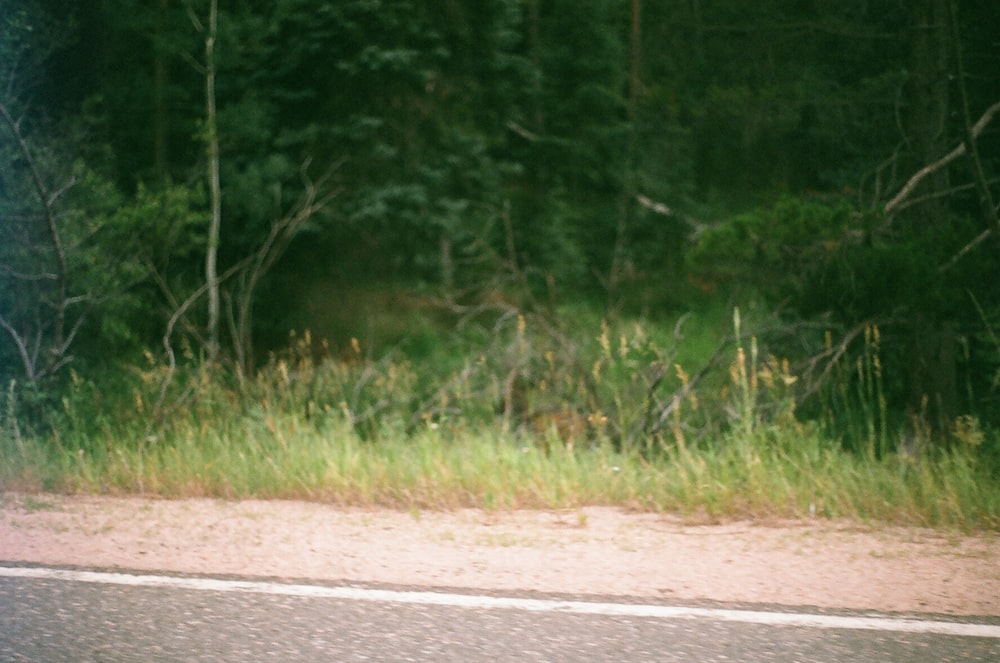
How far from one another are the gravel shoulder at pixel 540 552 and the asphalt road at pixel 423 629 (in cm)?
23

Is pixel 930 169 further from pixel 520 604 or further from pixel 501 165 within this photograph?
pixel 501 165

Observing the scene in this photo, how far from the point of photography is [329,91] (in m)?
17.7

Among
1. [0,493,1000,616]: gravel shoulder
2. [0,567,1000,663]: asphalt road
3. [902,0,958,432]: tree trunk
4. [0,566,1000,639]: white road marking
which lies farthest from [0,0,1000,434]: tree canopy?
[0,567,1000,663]: asphalt road

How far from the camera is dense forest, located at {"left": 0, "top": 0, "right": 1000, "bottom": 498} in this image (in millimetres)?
9078

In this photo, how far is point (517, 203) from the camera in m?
21.5

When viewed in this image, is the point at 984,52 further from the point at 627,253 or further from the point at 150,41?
the point at 150,41

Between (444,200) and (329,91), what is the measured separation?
115 inches

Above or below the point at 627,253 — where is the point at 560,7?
above

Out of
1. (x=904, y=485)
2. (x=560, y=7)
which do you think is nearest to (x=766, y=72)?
(x=904, y=485)

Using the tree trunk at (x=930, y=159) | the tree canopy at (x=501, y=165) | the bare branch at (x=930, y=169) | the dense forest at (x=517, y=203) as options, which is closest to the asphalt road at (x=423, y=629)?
the dense forest at (x=517, y=203)

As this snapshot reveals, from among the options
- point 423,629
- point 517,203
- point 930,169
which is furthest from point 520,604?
point 517,203

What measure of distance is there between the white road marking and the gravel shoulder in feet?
0.51

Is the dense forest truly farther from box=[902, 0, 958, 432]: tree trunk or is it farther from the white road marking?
the white road marking

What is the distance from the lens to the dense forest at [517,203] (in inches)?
357
